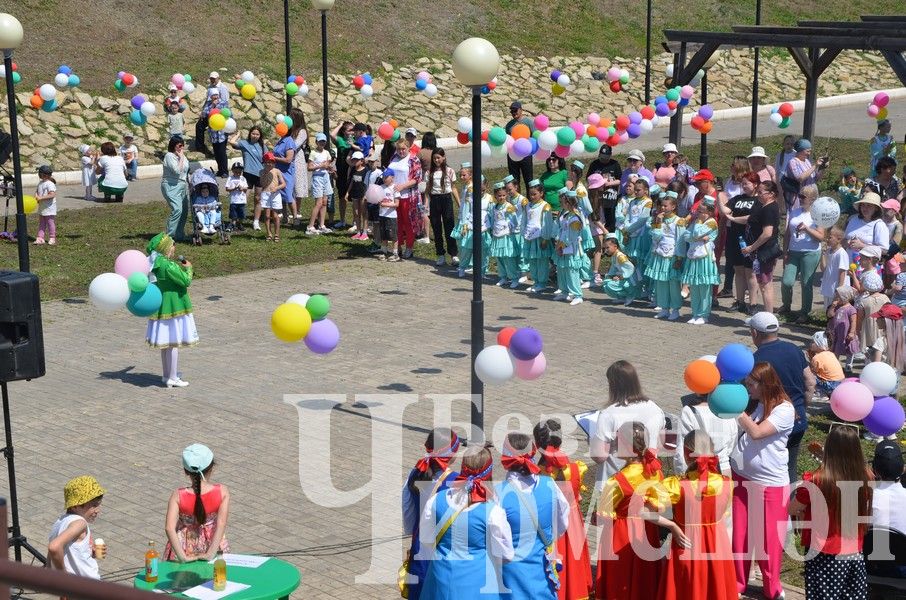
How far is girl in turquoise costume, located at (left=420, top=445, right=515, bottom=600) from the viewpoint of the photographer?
7.36m

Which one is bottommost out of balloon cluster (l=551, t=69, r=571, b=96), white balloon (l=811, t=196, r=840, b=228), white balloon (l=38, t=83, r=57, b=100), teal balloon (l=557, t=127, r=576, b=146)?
white balloon (l=811, t=196, r=840, b=228)

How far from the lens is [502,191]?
17781mm

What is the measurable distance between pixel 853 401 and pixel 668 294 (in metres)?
7.33

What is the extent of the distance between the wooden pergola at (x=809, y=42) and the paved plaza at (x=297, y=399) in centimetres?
471

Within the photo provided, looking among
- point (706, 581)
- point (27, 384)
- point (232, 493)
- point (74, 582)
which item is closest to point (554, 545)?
point (706, 581)

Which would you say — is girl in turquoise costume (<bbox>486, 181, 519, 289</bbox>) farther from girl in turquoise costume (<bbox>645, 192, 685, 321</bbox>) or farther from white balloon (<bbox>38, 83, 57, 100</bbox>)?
white balloon (<bbox>38, 83, 57, 100</bbox>)

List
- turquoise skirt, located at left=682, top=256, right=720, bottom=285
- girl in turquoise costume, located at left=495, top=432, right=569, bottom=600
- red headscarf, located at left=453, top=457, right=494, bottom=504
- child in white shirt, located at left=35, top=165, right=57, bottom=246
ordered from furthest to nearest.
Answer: child in white shirt, located at left=35, top=165, right=57, bottom=246, turquoise skirt, located at left=682, top=256, right=720, bottom=285, girl in turquoise costume, located at left=495, top=432, right=569, bottom=600, red headscarf, located at left=453, top=457, right=494, bottom=504

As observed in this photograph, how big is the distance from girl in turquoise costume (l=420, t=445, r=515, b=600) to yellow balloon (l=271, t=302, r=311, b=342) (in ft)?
9.13

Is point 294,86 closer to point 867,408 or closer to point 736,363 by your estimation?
point 736,363

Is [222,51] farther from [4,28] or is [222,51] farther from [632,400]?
[632,400]

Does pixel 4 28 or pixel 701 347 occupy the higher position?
pixel 4 28

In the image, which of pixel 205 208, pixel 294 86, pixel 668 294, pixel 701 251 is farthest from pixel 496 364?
pixel 294 86

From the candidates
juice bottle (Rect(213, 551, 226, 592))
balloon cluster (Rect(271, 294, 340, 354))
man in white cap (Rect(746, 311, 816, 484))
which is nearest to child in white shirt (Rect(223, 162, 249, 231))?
balloon cluster (Rect(271, 294, 340, 354))

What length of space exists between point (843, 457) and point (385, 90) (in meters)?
25.2
